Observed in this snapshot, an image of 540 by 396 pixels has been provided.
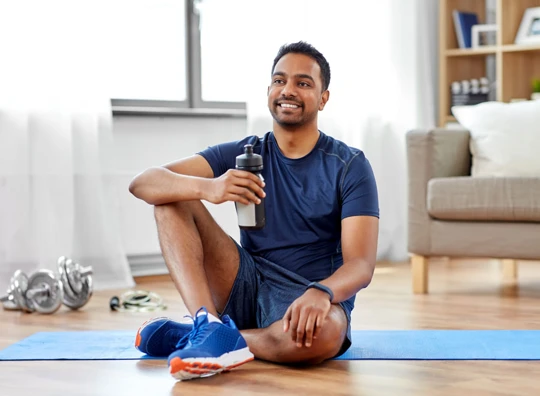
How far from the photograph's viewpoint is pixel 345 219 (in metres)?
2.34

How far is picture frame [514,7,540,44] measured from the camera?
15.8 ft

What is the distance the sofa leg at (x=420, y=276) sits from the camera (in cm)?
372

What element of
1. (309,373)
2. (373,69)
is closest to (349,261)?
(309,373)

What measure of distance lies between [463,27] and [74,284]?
2686 millimetres

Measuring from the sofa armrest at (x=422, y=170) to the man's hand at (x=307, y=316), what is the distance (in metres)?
1.61

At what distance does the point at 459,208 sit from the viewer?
357cm

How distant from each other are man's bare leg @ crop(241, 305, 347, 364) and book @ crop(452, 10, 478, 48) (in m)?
3.08

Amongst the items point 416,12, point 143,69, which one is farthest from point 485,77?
point 143,69

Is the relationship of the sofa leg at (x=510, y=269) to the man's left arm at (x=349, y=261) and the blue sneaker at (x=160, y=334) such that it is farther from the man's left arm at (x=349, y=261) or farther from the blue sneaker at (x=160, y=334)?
the blue sneaker at (x=160, y=334)

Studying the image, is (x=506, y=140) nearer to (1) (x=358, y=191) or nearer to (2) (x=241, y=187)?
(1) (x=358, y=191)

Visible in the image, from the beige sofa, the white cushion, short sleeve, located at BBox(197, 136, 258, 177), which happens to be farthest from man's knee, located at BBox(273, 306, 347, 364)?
the white cushion

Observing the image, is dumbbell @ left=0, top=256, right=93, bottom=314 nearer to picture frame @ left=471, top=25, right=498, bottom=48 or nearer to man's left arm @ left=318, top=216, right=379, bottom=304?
man's left arm @ left=318, top=216, right=379, bottom=304

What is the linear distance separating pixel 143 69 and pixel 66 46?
52 cm

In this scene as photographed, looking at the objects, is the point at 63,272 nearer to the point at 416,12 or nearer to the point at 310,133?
the point at 310,133
